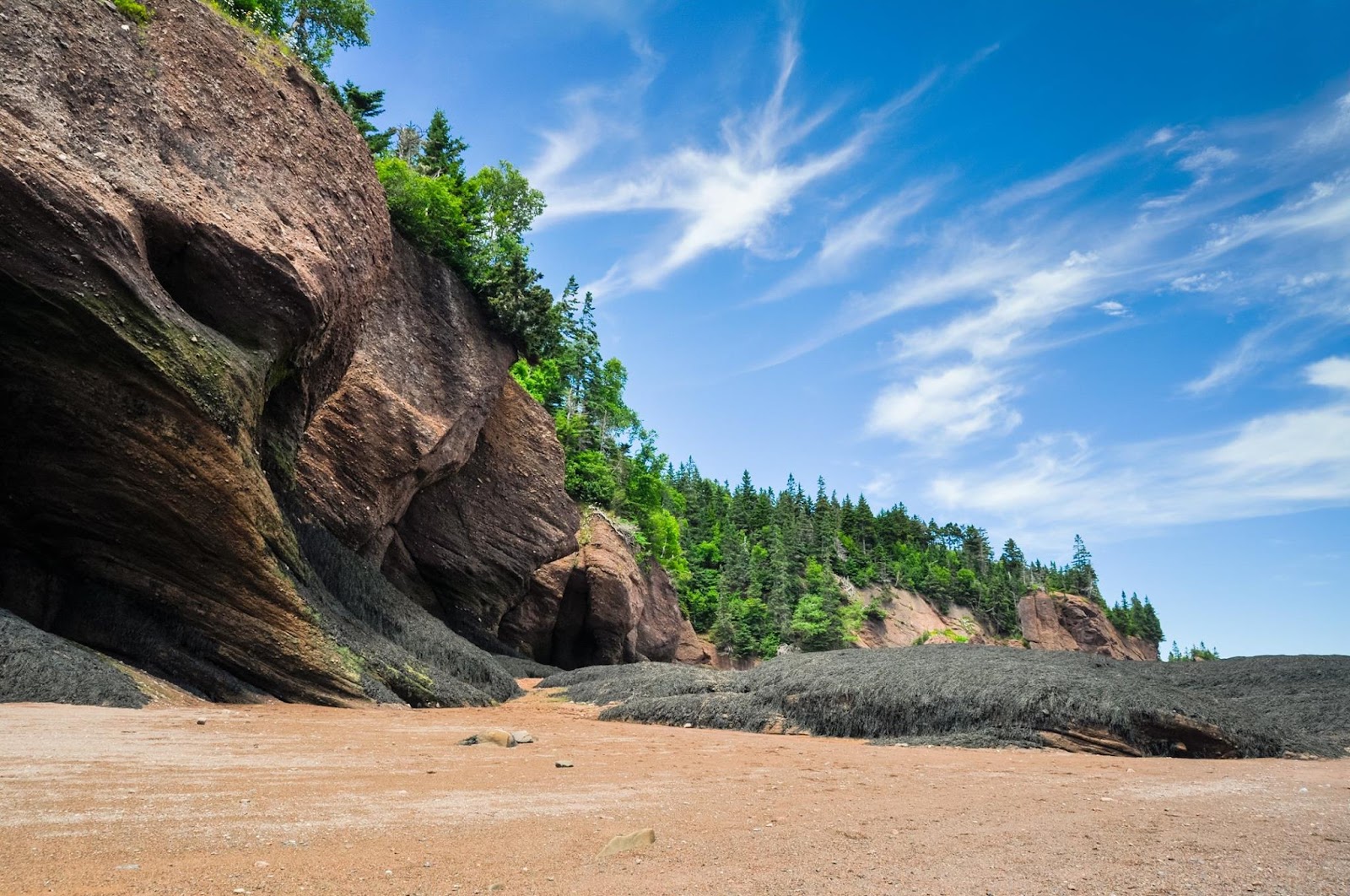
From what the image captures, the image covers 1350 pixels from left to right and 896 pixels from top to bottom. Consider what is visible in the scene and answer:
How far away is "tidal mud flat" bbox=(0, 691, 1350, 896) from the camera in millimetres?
2916

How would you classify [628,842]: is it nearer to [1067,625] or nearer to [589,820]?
[589,820]

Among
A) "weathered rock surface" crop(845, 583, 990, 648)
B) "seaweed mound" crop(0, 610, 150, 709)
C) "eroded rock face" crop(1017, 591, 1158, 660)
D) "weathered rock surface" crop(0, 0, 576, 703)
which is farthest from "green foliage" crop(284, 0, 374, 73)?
"eroded rock face" crop(1017, 591, 1158, 660)

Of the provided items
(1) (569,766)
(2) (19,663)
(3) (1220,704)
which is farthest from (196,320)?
(3) (1220,704)

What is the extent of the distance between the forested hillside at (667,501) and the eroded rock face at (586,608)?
3168 mm

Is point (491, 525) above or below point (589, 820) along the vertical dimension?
above

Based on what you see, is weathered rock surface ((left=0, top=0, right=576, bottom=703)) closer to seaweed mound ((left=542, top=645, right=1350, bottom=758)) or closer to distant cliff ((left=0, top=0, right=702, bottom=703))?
distant cliff ((left=0, top=0, right=702, bottom=703))

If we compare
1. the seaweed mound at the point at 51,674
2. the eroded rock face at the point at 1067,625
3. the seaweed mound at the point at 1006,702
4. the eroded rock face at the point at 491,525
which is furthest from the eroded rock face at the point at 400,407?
the eroded rock face at the point at 1067,625

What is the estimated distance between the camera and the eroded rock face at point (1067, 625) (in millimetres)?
80062

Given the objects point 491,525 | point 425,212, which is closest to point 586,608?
point 491,525

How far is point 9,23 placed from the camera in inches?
350

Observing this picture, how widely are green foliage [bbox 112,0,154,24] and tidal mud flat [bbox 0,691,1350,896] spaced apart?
992cm

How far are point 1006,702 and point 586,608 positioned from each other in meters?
24.1

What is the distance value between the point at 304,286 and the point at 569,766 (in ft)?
30.8

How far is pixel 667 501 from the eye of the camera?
208ft
